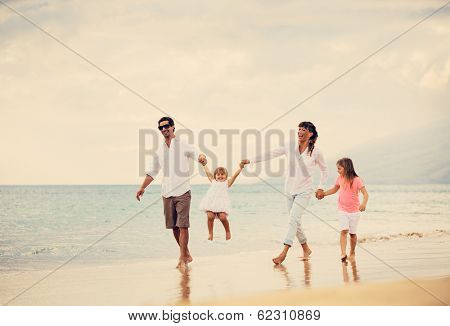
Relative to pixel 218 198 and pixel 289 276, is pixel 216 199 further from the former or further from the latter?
pixel 289 276

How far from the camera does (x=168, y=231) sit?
11.3 metres

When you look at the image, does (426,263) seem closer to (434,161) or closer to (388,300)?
(388,300)

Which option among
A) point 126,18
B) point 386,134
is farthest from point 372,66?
point 126,18

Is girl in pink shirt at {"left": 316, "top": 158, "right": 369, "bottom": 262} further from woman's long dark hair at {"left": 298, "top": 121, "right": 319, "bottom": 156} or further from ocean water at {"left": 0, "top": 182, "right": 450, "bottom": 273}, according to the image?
ocean water at {"left": 0, "top": 182, "right": 450, "bottom": 273}

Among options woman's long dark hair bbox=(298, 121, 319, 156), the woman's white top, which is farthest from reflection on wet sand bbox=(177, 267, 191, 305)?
woman's long dark hair bbox=(298, 121, 319, 156)

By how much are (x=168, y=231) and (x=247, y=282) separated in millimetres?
5602

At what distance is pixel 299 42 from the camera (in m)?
15.1

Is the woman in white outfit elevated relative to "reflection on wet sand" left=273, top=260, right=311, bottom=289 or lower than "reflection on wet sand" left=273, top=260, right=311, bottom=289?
elevated

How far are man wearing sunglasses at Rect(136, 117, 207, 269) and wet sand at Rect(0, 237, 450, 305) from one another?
0.63 meters

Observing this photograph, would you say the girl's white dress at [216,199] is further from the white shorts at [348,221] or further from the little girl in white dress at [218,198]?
the white shorts at [348,221]

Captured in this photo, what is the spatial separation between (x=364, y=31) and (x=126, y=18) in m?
6.29

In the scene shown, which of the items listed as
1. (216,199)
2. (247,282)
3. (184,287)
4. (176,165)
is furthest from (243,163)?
(184,287)

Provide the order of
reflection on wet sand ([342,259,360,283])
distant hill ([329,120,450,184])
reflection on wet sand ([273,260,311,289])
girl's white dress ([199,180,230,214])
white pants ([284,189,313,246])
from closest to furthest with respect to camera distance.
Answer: reflection on wet sand ([273,260,311,289])
reflection on wet sand ([342,259,360,283])
white pants ([284,189,313,246])
girl's white dress ([199,180,230,214])
distant hill ([329,120,450,184])

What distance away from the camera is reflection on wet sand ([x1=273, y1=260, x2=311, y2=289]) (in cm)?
562
